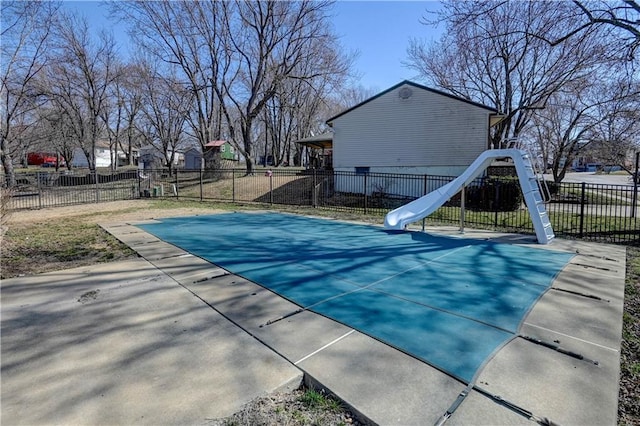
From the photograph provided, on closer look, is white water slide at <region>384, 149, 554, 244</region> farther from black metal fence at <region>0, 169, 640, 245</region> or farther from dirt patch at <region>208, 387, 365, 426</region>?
dirt patch at <region>208, 387, 365, 426</region>

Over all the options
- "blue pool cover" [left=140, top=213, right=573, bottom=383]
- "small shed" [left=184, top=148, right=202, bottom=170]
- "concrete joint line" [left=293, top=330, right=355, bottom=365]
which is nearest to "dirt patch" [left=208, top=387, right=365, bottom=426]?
"concrete joint line" [left=293, top=330, right=355, bottom=365]

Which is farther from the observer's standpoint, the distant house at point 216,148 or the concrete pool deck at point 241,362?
the distant house at point 216,148

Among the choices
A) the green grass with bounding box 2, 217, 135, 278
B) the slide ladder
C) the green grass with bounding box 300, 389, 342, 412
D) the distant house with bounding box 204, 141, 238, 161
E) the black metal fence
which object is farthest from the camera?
the distant house with bounding box 204, 141, 238, 161

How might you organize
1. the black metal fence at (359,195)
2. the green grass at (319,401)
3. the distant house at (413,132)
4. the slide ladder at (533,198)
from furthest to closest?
the distant house at (413,132), the black metal fence at (359,195), the slide ladder at (533,198), the green grass at (319,401)

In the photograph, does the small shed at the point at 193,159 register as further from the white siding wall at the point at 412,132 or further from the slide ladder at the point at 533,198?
the slide ladder at the point at 533,198

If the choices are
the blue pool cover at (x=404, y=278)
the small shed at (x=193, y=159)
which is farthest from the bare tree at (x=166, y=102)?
the blue pool cover at (x=404, y=278)

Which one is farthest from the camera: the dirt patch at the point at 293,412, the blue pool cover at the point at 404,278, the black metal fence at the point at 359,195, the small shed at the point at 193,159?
the small shed at the point at 193,159

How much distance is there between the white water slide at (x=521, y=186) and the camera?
7.59 meters

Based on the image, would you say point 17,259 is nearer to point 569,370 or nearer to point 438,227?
point 569,370

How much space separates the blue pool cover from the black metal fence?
398 centimetres

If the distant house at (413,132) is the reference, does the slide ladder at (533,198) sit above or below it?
below

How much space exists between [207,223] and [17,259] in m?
4.52

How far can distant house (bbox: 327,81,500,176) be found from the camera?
17375mm

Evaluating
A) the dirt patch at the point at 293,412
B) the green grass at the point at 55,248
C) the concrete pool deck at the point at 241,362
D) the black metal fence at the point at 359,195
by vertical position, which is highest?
the black metal fence at the point at 359,195
